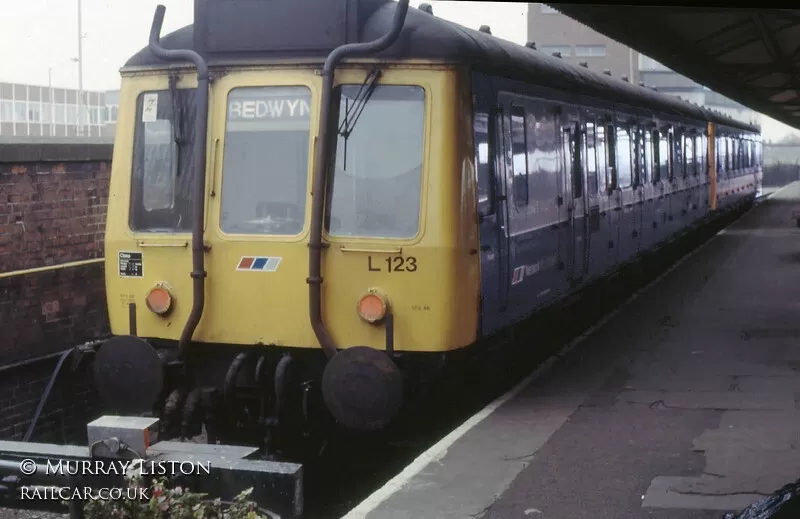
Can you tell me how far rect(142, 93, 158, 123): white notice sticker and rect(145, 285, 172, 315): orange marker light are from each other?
1.07 meters

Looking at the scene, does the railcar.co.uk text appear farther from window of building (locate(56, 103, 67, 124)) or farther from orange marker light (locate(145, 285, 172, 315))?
window of building (locate(56, 103, 67, 124))

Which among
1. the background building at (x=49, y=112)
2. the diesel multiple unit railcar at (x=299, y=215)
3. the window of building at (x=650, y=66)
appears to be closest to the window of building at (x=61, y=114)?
the background building at (x=49, y=112)

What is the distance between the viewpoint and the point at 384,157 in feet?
21.2

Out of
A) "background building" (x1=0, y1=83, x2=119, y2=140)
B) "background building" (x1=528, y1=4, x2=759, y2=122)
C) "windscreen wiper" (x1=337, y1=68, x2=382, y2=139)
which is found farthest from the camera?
"background building" (x1=528, y1=4, x2=759, y2=122)

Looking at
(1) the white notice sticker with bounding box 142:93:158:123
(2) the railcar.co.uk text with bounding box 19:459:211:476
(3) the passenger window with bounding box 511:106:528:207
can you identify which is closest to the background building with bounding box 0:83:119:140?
(1) the white notice sticker with bounding box 142:93:158:123

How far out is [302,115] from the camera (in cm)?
653

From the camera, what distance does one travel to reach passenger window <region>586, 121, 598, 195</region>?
32.7 ft

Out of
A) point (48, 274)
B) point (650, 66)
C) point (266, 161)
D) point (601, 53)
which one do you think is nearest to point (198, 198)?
point (266, 161)

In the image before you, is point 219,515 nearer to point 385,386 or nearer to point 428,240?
point 385,386

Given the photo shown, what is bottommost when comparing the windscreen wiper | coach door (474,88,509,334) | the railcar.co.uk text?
the railcar.co.uk text

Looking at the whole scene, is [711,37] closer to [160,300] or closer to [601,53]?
[160,300]

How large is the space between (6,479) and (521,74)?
4806mm

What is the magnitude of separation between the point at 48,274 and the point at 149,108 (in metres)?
2.56

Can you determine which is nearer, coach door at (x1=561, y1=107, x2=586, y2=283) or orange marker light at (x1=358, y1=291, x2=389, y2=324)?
orange marker light at (x1=358, y1=291, x2=389, y2=324)
